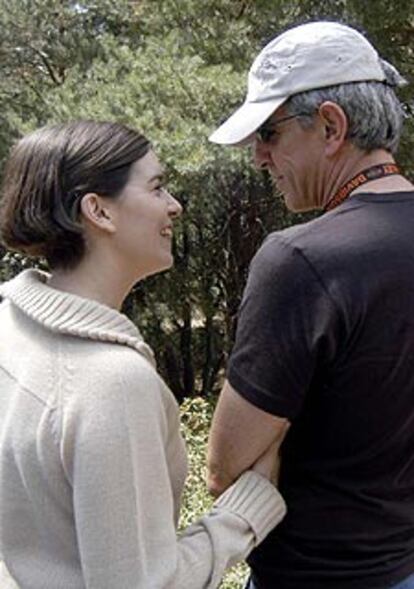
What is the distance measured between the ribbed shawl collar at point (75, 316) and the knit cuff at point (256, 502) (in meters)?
Result: 0.27

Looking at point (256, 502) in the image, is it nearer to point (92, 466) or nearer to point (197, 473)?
point (92, 466)

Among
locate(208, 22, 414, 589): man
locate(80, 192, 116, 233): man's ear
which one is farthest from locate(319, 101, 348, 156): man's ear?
locate(80, 192, 116, 233): man's ear

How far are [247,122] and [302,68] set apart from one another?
135 millimetres

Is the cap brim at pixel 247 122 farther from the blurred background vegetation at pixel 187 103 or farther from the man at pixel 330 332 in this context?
the blurred background vegetation at pixel 187 103

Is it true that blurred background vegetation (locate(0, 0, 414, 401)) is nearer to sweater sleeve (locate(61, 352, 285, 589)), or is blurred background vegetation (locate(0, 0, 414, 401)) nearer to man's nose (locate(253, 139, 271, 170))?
man's nose (locate(253, 139, 271, 170))

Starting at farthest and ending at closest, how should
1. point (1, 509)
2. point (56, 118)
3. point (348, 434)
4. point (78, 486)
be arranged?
point (56, 118) → point (348, 434) → point (1, 509) → point (78, 486)

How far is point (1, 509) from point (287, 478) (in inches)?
18.7

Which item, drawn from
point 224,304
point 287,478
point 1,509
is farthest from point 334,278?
point 224,304

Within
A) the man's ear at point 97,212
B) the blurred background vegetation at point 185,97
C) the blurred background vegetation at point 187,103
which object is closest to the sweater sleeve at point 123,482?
the man's ear at point 97,212

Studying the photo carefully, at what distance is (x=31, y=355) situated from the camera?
133cm

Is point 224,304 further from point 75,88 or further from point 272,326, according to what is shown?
point 272,326

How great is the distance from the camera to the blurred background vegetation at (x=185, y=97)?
20.8ft

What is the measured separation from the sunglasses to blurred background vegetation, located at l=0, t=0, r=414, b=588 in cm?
220

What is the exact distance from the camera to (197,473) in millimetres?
4785
